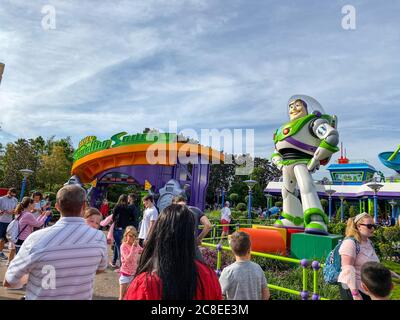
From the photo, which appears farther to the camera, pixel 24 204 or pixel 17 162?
pixel 17 162

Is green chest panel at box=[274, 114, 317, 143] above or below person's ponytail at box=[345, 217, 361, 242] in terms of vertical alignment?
above

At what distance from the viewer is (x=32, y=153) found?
30734 millimetres

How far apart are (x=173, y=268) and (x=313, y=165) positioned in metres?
6.79

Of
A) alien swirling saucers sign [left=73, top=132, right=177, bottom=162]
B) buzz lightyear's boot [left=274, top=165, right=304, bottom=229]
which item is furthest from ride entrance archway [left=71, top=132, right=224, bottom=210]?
buzz lightyear's boot [left=274, top=165, right=304, bottom=229]

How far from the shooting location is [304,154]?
8.11 meters

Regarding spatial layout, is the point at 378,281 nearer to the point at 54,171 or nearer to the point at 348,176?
the point at 54,171

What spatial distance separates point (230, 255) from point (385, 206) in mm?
26206

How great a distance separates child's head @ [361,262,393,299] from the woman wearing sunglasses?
2.13 feet

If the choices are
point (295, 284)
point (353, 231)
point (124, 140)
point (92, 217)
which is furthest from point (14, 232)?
point (124, 140)

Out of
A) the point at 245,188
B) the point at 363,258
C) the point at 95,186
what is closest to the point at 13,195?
the point at 363,258

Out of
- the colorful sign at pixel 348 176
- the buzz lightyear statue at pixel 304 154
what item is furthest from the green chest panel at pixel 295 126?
the colorful sign at pixel 348 176

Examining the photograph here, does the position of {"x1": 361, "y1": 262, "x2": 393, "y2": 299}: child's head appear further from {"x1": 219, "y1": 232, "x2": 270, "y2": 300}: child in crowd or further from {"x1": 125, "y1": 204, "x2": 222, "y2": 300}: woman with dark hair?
{"x1": 125, "y1": 204, "x2": 222, "y2": 300}: woman with dark hair

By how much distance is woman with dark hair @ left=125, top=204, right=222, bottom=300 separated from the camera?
152 cm

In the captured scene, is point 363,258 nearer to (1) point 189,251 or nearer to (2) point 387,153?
(1) point 189,251
